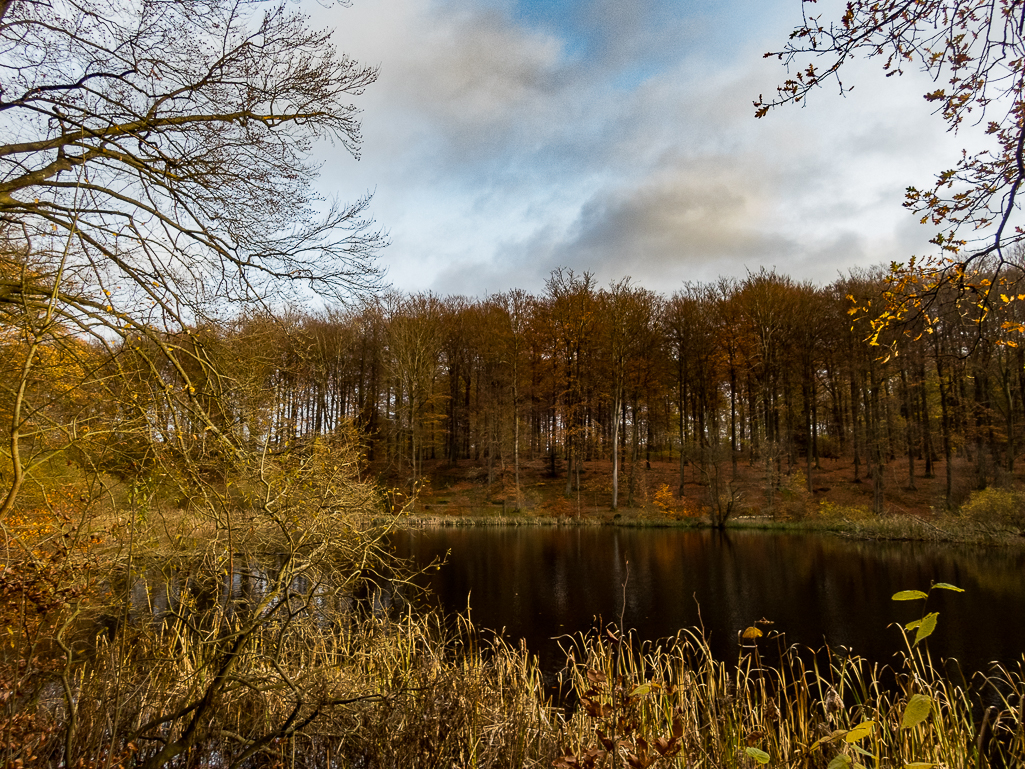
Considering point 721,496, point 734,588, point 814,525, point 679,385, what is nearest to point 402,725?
point 734,588

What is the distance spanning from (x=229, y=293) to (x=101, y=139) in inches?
53.3

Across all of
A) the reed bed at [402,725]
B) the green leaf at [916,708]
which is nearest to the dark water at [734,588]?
the reed bed at [402,725]

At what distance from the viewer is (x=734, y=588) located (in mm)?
12891

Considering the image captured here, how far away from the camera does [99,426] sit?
410 centimetres

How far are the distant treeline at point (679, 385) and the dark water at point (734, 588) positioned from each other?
19.6 feet

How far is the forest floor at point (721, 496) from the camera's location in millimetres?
21344

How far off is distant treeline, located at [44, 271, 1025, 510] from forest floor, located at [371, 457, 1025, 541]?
1.71 feet

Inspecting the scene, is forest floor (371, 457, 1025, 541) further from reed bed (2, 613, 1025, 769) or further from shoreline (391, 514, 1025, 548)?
reed bed (2, 613, 1025, 769)

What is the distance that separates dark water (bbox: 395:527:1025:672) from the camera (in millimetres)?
9391

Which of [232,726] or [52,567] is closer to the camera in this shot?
[52,567]

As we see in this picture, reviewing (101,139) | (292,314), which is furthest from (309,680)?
(101,139)

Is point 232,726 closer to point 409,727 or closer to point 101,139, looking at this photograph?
point 409,727

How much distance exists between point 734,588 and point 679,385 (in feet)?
62.2

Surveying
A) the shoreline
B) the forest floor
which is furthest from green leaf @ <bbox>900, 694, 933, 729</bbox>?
the forest floor
